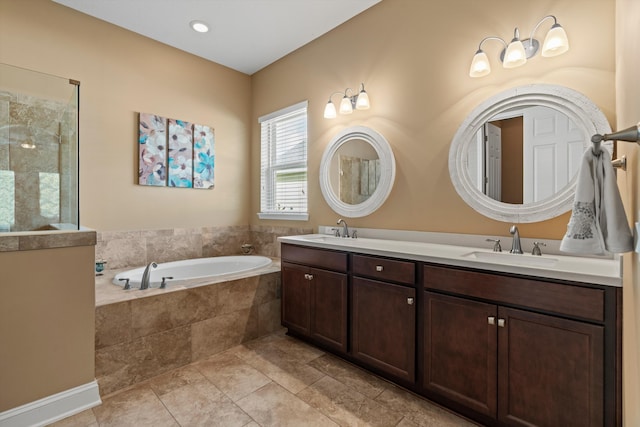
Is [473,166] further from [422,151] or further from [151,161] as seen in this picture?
[151,161]

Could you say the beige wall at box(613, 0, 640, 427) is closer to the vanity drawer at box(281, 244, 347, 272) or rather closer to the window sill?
A: the vanity drawer at box(281, 244, 347, 272)

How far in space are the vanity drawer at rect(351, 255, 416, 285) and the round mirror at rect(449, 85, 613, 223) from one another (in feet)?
2.21

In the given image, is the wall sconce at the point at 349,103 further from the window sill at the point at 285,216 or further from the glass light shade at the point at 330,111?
the window sill at the point at 285,216

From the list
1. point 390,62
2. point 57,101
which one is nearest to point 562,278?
point 390,62

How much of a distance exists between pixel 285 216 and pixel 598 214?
284cm

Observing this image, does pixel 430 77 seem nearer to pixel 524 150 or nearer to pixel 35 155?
pixel 524 150

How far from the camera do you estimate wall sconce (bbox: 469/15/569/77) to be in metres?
1.70

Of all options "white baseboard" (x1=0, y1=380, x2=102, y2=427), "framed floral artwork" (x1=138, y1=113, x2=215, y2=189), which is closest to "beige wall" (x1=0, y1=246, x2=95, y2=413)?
"white baseboard" (x1=0, y1=380, x2=102, y2=427)

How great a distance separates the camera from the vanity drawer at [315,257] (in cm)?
228

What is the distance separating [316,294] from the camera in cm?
246

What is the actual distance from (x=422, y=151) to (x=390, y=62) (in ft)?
2.77

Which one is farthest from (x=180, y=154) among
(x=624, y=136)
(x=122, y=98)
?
(x=624, y=136)

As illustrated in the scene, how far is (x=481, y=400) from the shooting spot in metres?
1.58

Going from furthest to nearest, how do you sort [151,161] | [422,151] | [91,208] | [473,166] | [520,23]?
[151,161] < [91,208] < [422,151] < [473,166] < [520,23]
